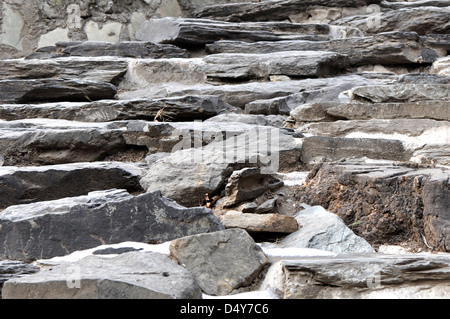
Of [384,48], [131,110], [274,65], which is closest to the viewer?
[131,110]

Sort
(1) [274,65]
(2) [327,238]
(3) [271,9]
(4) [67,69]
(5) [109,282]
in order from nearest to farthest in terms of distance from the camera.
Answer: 1. (5) [109,282]
2. (2) [327,238]
3. (1) [274,65]
4. (4) [67,69]
5. (3) [271,9]

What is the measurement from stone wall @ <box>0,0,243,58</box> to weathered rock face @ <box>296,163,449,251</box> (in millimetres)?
5620

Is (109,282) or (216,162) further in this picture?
(216,162)

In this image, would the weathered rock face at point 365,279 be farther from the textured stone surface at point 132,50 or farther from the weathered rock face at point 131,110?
the textured stone surface at point 132,50

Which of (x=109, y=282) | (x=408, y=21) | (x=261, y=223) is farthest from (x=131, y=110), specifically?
(x=408, y=21)

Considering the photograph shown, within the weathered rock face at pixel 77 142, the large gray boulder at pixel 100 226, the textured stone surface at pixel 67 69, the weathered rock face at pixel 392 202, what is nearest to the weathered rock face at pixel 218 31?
the textured stone surface at pixel 67 69

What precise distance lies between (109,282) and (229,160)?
4.52 feet

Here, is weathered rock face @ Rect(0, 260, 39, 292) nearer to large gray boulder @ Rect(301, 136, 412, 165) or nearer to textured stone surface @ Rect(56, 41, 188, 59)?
large gray boulder @ Rect(301, 136, 412, 165)

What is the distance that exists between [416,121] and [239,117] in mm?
1378

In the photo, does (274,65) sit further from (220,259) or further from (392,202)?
(220,259)

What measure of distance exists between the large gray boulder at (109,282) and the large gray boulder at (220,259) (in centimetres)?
10

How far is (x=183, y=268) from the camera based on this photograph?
210 centimetres

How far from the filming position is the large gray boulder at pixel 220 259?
2.10 meters

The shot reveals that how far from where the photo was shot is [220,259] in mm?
2174
